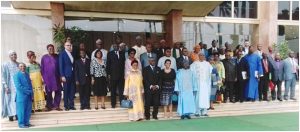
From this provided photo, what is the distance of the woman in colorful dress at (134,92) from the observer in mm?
8406

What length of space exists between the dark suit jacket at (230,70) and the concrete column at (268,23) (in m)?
4.87

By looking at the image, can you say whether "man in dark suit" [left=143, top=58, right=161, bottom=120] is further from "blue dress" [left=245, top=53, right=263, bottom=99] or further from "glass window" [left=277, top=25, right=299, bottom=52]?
"glass window" [left=277, top=25, right=299, bottom=52]

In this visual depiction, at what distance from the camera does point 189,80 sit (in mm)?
8727

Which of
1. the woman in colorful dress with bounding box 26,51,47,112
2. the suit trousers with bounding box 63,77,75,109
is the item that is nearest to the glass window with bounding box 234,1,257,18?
the suit trousers with bounding box 63,77,75,109

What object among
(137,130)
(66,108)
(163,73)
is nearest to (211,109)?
(163,73)

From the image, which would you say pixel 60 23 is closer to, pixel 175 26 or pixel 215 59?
pixel 175 26

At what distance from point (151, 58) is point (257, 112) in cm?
319

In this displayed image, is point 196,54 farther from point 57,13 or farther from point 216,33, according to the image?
point 216,33

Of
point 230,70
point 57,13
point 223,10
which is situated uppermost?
point 223,10

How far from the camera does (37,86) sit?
8227 mm

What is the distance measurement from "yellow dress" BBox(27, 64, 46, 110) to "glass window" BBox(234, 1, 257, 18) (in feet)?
29.0

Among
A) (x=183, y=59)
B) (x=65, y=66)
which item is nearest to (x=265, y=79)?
(x=183, y=59)

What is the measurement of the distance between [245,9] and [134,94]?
799 cm

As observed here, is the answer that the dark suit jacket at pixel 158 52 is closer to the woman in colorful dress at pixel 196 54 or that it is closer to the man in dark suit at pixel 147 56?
the man in dark suit at pixel 147 56
